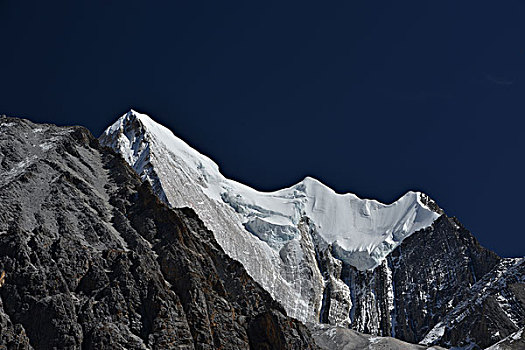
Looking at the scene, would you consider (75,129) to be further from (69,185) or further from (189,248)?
(189,248)

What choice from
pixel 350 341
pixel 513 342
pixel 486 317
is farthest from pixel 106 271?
pixel 486 317

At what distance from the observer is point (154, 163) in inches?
7485

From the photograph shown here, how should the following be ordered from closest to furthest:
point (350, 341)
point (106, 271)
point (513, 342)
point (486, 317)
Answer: point (106, 271)
point (513, 342)
point (350, 341)
point (486, 317)

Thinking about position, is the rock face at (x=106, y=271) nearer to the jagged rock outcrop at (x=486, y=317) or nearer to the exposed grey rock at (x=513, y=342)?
the exposed grey rock at (x=513, y=342)

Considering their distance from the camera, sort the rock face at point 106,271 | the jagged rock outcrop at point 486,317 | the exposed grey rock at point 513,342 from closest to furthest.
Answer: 1. the rock face at point 106,271
2. the exposed grey rock at point 513,342
3. the jagged rock outcrop at point 486,317

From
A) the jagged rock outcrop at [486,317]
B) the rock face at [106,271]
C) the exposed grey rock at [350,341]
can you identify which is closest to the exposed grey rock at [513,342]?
the jagged rock outcrop at [486,317]

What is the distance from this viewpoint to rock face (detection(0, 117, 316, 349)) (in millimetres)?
78375

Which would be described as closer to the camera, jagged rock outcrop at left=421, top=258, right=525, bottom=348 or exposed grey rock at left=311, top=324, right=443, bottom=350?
exposed grey rock at left=311, top=324, right=443, bottom=350

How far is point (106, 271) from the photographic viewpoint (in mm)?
87938

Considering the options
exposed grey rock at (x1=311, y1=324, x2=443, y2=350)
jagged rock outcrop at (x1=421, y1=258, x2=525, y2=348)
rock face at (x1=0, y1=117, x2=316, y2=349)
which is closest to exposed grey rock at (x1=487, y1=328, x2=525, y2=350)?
jagged rock outcrop at (x1=421, y1=258, x2=525, y2=348)

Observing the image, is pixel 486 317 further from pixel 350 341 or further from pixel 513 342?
pixel 350 341

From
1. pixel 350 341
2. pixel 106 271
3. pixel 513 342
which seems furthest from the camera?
pixel 350 341

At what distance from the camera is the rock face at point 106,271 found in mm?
78375

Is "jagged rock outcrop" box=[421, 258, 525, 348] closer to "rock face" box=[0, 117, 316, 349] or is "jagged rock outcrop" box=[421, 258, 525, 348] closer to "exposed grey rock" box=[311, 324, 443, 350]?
"exposed grey rock" box=[311, 324, 443, 350]
